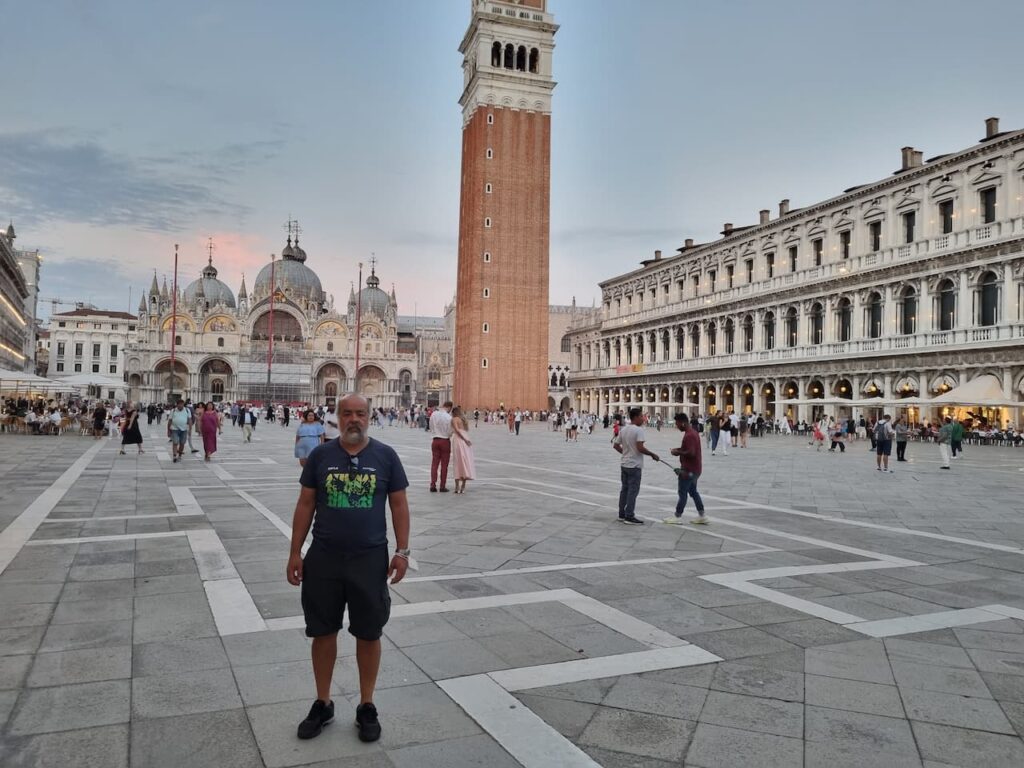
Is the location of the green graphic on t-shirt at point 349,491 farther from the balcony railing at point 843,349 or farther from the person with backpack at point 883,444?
the balcony railing at point 843,349

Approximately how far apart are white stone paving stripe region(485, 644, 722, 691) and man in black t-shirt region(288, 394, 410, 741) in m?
0.91

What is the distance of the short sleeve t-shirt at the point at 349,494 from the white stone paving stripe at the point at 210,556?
319 centimetres

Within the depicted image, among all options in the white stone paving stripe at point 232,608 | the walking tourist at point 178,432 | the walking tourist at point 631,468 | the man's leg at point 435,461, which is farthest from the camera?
the walking tourist at point 178,432

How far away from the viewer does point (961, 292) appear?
1281 inches

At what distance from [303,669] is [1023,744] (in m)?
3.50

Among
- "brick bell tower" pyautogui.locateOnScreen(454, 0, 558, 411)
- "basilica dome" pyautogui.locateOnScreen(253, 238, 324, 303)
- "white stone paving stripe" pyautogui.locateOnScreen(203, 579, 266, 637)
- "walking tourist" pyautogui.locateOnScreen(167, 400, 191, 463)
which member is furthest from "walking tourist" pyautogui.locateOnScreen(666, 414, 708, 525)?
"basilica dome" pyautogui.locateOnScreen(253, 238, 324, 303)

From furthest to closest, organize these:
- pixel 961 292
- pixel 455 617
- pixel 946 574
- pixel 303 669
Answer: pixel 961 292 → pixel 946 574 → pixel 455 617 → pixel 303 669

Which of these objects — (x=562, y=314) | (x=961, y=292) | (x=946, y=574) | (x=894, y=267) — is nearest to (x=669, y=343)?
(x=894, y=267)

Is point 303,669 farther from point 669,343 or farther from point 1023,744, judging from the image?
point 669,343

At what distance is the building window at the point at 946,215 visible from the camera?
33.8 metres

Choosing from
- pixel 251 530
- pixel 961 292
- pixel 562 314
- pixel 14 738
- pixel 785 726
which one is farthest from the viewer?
pixel 562 314

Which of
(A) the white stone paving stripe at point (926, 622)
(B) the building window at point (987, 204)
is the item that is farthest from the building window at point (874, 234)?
(A) the white stone paving stripe at point (926, 622)

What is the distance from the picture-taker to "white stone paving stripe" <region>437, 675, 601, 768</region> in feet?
10.1

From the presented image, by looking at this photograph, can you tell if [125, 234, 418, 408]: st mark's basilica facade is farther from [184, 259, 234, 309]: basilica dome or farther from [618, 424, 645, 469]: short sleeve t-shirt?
[618, 424, 645, 469]: short sleeve t-shirt
